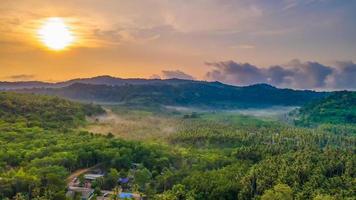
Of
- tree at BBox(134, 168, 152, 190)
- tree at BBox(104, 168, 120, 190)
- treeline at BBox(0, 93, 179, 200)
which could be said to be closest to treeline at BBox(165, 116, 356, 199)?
tree at BBox(134, 168, 152, 190)

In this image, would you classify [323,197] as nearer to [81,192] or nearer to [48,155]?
[81,192]

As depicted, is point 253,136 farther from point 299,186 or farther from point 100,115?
point 100,115

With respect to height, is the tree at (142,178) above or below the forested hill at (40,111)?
below

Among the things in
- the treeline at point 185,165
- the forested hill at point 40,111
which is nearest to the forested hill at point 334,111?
the treeline at point 185,165

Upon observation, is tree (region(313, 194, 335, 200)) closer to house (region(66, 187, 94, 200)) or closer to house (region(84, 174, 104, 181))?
house (region(66, 187, 94, 200))

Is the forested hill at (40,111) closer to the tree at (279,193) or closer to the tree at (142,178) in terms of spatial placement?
the tree at (142,178)
